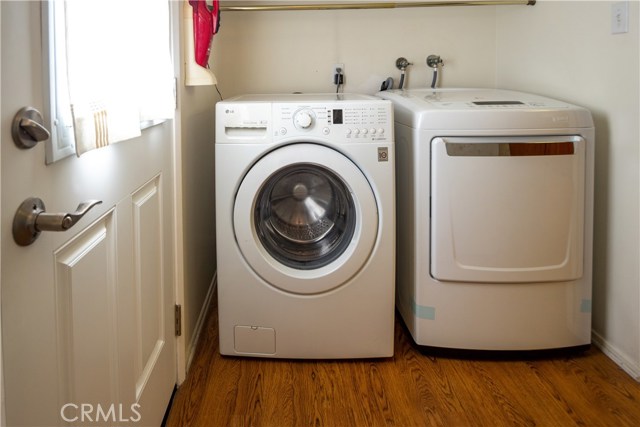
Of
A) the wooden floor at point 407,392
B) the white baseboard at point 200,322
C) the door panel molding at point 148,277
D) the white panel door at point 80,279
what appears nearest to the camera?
the white panel door at point 80,279

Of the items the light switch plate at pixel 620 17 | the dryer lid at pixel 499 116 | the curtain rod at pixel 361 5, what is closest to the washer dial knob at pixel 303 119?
the dryer lid at pixel 499 116

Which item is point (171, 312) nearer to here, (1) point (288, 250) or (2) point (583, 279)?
(1) point (288, 250)

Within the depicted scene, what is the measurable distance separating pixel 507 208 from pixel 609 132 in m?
0.44

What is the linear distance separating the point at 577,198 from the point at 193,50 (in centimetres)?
130

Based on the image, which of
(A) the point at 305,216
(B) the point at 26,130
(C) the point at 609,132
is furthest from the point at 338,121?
(B) the point at 26,130

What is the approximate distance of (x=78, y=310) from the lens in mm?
855

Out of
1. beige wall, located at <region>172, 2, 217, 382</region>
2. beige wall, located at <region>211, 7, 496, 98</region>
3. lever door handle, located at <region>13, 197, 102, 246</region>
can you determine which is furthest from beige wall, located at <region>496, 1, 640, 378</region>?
lever door handle, located at <region>13, 197, 102, 246</region>

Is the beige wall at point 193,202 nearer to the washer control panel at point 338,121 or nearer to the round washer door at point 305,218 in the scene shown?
the round washer door at point 305,218

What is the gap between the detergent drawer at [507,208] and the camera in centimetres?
174

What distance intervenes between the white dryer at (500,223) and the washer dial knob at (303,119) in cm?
34

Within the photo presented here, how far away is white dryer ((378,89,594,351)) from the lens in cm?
174

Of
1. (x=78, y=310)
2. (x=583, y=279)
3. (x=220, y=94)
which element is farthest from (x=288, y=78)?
(x=78, y=310)

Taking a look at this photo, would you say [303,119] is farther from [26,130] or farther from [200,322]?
[26,130]

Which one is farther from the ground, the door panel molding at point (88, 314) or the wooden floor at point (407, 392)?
the door panel molding at point (88, 314)
